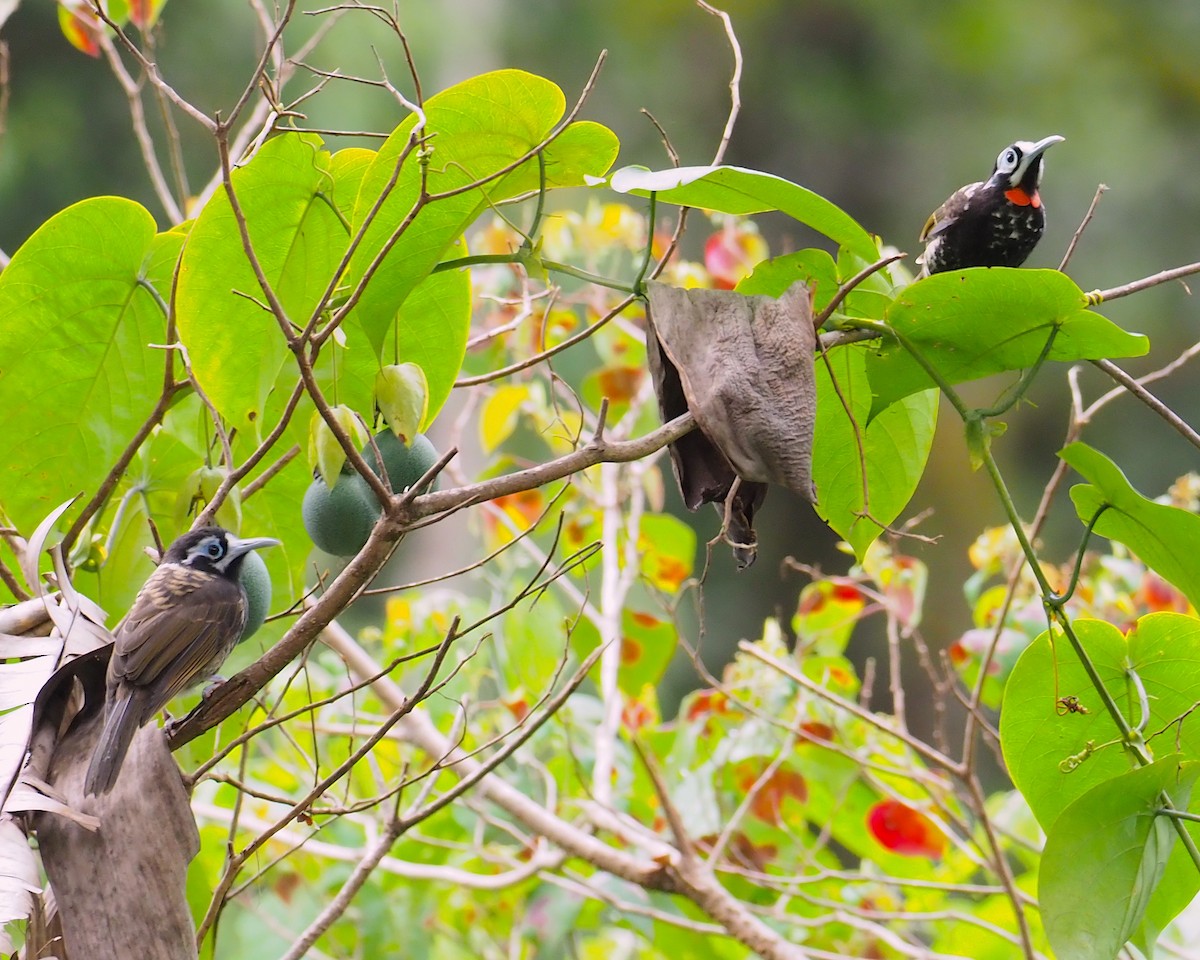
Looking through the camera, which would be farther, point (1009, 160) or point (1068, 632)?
point (1009, 160)

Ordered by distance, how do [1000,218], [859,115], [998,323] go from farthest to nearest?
[859,115] < [1000,218] < [998,323]

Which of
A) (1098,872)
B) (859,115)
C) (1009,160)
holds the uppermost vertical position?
(859,115)

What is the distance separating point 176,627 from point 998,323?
668 millimetres

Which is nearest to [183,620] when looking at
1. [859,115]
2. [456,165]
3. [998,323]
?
[456,165]

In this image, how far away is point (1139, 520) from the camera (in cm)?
94

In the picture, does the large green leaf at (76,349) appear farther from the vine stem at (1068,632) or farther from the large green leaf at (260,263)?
the vine stem at (1068,632)

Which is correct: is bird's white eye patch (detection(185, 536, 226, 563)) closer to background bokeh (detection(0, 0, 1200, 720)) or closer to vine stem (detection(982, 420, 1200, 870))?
vine stem (detection(982, 420, 1200, 870))

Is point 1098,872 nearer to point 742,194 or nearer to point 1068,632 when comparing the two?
point 1068,632

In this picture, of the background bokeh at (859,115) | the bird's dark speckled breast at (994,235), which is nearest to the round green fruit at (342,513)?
the bird's dark speckled breast at (994,235)

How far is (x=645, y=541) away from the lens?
2.29m

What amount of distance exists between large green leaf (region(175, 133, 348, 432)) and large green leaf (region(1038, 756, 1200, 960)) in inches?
25.4

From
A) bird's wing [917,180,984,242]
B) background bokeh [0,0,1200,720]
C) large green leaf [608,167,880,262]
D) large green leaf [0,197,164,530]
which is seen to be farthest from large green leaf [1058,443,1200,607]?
background bokeh [0,0,1200,720]

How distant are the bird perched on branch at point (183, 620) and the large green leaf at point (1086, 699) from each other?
2.05ft

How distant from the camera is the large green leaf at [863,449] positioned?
1048 millimetres
